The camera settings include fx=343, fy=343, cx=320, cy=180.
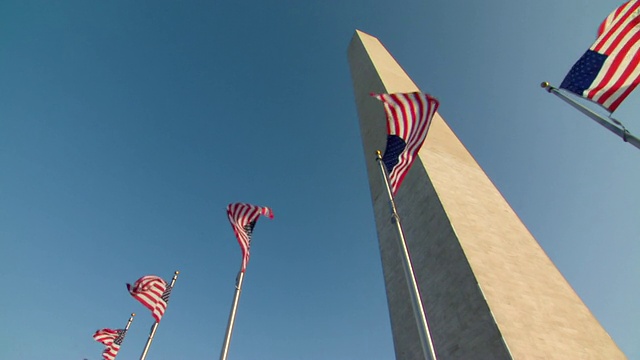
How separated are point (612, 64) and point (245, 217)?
28.3 ft

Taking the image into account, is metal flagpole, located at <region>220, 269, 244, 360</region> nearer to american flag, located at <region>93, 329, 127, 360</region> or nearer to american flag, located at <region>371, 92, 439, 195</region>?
american flag, located at <region>371, 92, 439, 195</region>

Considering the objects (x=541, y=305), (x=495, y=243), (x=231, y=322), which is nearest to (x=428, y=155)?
(x=495, y=243)

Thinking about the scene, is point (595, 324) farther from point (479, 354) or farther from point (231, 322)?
point (231, 322)

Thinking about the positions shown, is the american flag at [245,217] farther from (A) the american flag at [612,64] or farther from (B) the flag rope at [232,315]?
(A) the american flag at [612,64]

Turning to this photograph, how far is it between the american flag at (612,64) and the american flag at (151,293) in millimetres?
13999

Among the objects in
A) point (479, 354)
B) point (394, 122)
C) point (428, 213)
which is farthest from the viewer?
point (428, 213)

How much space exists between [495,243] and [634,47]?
23.7 ft

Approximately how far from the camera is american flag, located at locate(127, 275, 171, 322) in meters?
12.7

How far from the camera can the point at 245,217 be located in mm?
9469

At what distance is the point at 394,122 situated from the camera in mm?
6996

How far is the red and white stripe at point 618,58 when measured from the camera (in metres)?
5.95

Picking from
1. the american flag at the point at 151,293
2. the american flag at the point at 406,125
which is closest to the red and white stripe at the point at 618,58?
the american flag at the point at 406,125

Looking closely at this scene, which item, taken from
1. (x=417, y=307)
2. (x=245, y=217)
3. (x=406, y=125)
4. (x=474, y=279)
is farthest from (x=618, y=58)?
(x=245, y=217)

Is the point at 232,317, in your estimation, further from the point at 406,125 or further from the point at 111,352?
the point at 111,352
